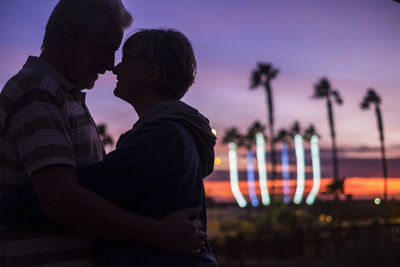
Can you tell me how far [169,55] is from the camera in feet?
8.23

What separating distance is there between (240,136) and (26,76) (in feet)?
225

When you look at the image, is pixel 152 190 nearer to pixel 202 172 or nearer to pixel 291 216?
pixel 202 172

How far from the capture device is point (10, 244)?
7.34ft

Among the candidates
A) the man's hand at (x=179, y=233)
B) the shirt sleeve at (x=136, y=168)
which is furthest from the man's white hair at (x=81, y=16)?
the man's hand at (x=179, y=233)

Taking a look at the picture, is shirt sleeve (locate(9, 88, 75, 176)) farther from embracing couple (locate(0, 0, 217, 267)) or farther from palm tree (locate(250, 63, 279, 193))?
palm tree (locate(250, 63, 279, 193))

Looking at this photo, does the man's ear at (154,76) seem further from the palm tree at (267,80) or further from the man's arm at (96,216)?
the palm tree at (267,80)

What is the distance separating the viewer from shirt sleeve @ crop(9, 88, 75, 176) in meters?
2.05

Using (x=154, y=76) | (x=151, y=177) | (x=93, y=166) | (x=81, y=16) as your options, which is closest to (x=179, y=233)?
(x=151, y=177)

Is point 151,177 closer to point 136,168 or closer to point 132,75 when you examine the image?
point 136,168

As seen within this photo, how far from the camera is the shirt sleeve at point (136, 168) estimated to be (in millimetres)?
2127

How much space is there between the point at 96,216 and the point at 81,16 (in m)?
0.93

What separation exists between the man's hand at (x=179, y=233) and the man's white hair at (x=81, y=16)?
0.95m

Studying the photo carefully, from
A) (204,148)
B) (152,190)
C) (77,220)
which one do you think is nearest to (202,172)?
(204,148)

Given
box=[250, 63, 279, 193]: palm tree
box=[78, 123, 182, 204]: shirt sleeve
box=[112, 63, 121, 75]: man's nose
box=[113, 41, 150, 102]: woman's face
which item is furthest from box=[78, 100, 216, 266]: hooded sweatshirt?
box=[250, 63, 279, 193]: palm tree
